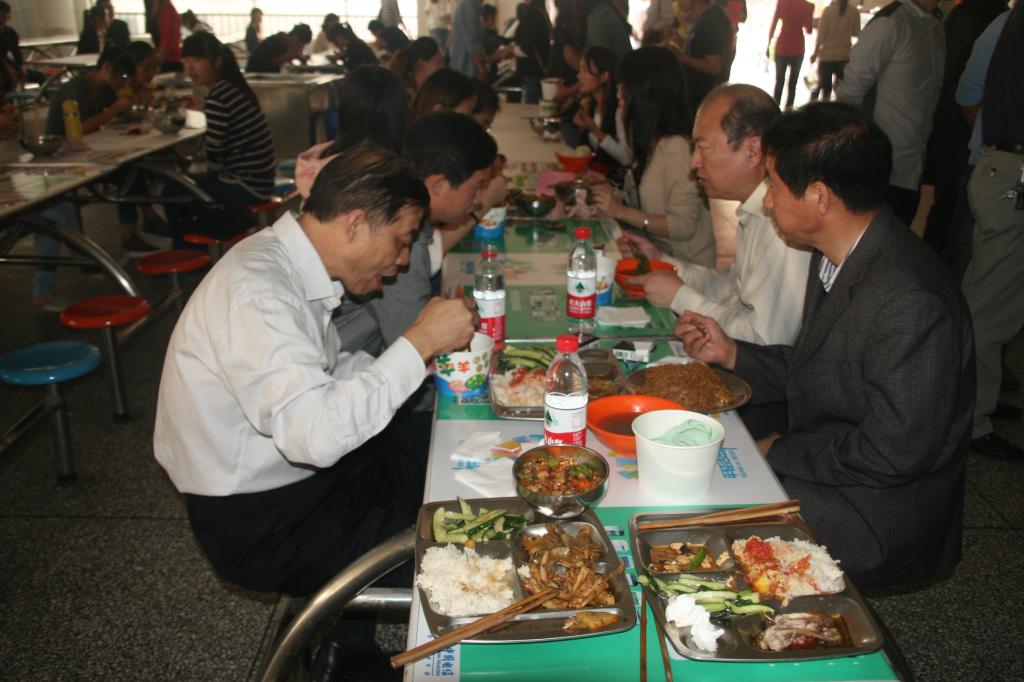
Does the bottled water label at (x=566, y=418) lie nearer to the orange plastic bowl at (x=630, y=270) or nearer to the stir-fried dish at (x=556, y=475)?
the stir-fried dish at (x=556, y=475)

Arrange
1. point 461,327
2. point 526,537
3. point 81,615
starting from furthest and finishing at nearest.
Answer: point 81,615 → point 461,327 → point 526,537

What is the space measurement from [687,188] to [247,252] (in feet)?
7.33

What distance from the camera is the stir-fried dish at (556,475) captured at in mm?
1385

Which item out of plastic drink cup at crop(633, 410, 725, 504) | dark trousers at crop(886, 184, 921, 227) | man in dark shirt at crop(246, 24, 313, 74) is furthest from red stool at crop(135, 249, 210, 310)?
man in dark shirt at crop(246, 24, 313, 74)

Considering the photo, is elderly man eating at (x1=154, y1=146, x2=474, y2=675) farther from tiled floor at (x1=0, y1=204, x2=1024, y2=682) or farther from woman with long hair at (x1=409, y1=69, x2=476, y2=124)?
woman with long hair at (x1=409, y1=69, x2=476, y2=124)

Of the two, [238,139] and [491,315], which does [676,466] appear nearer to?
[491,315]

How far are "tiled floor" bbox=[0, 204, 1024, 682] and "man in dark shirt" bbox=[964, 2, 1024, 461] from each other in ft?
1.12

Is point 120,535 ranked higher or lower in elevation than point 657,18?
lower

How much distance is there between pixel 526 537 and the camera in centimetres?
128

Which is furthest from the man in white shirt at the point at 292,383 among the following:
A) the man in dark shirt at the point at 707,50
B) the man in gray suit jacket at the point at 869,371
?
the man in dark shirt at the point at 707,50

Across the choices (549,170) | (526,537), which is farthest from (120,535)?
(549,170)

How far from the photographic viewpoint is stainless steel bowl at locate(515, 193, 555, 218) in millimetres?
3523

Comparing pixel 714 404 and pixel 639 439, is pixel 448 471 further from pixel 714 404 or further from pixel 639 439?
pixel 714 404

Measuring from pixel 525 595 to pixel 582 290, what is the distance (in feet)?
3.81
